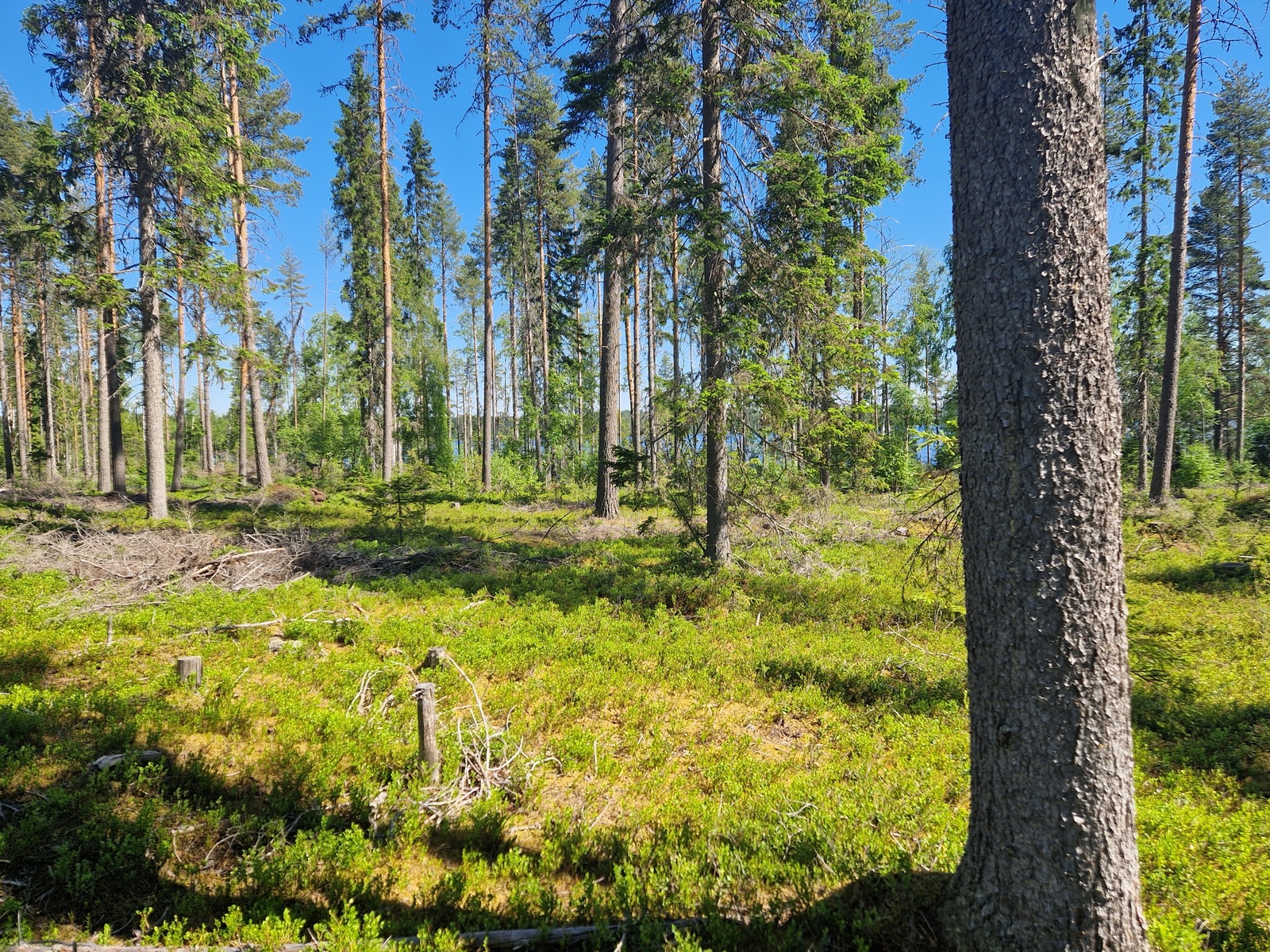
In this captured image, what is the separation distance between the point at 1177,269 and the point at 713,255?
15.1 metres

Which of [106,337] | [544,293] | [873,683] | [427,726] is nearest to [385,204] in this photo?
[106,337]

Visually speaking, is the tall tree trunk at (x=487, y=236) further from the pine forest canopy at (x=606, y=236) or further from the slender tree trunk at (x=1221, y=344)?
the slender tree trunk at (x=1221, y=344)

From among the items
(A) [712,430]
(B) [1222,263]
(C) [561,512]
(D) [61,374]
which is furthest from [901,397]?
(D) [61,374]

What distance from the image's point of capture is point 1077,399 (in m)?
2.28

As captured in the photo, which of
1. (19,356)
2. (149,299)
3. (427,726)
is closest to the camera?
(427,726)

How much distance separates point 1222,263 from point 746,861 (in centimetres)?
4004

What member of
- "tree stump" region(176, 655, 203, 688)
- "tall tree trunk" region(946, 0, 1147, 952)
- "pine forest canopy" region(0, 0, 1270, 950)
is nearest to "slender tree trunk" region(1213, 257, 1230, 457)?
"pine forest canopy" region(0, 0, 1270, 950)

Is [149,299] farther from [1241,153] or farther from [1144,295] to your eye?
[1241,153]

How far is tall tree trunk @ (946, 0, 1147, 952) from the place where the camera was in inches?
88.5

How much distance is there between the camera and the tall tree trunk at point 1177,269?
1374 centimetres

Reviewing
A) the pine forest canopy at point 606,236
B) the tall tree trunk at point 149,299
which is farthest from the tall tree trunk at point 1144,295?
the tall tree trunk at point 149,299

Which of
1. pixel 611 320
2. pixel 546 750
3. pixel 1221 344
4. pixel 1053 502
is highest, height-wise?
pixel 1221 344

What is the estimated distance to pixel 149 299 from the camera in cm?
1288

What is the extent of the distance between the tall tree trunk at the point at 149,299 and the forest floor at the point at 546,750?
16.3ft
